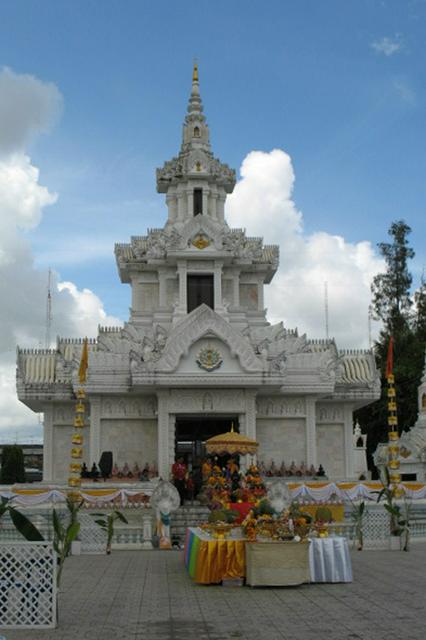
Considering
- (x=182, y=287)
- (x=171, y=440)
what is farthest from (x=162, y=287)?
(x=171, y=440)

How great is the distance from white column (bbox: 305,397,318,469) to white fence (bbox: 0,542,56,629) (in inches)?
936

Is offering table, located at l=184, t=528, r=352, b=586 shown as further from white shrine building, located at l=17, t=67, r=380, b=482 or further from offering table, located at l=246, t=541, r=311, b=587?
white shrine building, located at l=17, t=67, r=380, b=482

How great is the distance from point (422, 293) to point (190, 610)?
43503 millimetres

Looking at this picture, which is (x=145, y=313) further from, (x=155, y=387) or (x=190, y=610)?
(x=190, y=610)

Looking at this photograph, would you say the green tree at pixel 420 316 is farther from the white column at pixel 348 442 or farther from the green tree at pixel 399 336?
the white column at pixel 348 442

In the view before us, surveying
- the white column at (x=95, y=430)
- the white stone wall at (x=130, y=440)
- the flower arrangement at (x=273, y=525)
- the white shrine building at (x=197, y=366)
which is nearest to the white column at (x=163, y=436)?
the white shrine building at (x=197, y=366)

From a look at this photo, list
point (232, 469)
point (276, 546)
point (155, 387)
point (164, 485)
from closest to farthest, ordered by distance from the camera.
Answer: point (276, 546)
point (164, 485)
point (232, 469)
point (155, 387)

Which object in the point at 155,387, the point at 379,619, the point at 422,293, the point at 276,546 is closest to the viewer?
the point at 379,619

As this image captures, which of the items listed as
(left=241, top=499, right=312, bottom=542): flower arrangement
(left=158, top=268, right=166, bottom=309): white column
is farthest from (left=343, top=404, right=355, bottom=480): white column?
(left=241, top=499, right=312, bottom=542): flower arrangement

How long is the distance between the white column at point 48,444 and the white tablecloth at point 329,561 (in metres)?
21.3

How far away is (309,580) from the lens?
49.5ft

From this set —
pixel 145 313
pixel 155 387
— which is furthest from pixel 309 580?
pixel 145 313

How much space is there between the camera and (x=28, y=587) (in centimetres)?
1136

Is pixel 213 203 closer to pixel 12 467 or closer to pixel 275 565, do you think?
pixel 12 467
